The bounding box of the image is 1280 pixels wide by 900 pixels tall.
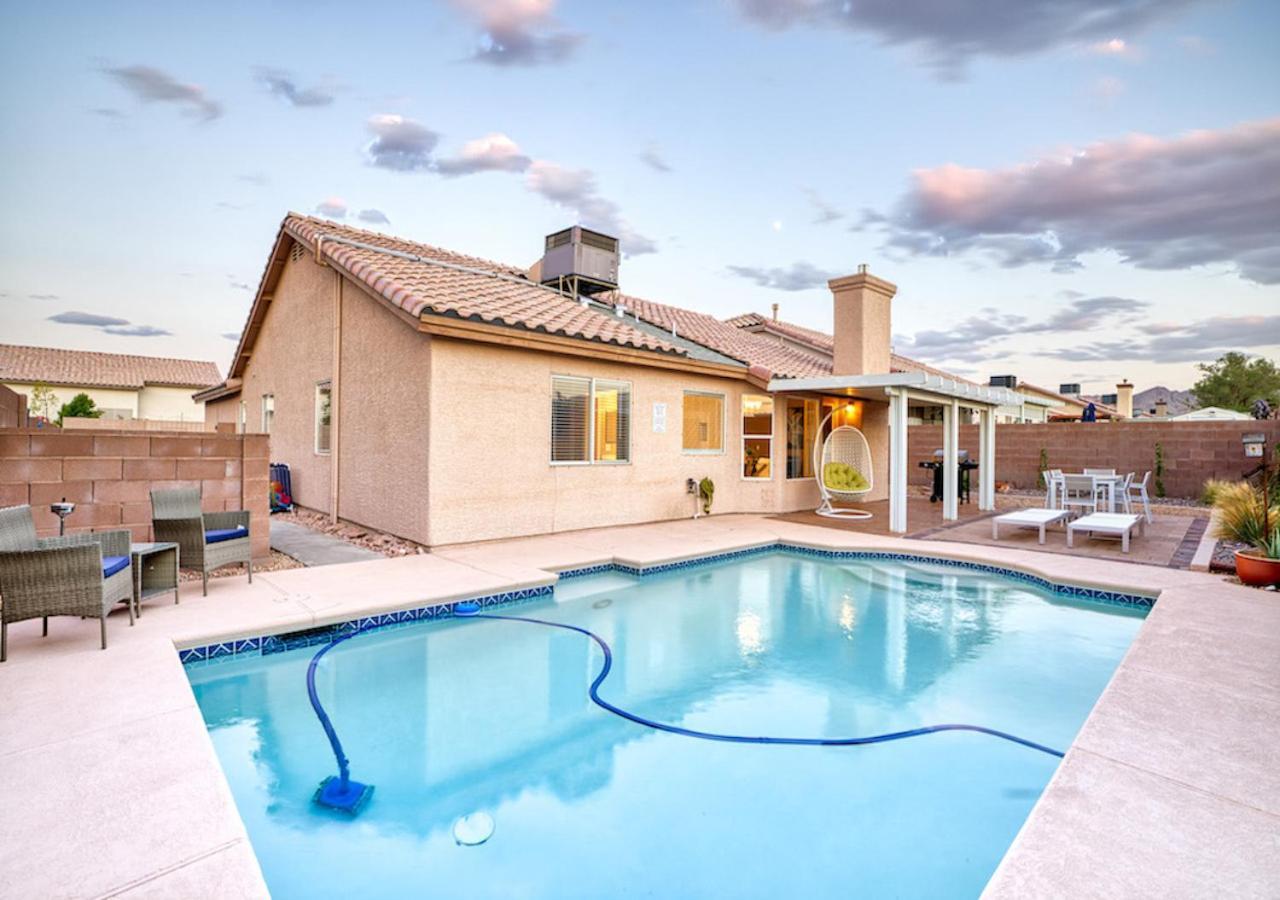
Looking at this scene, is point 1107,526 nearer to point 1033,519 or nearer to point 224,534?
point 1033,519

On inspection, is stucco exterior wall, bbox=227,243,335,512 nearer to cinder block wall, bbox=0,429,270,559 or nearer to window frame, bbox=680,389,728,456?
cinder block wall, bbox=0,429,270,559

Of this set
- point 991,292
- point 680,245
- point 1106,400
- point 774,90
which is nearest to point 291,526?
point 680,245

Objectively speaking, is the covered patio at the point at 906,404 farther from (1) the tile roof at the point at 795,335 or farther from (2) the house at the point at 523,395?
(1) the tile roof at the point at 795,335

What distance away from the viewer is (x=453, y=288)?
9.48m

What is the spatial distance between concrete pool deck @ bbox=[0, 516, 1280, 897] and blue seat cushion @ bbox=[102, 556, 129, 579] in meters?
0.50

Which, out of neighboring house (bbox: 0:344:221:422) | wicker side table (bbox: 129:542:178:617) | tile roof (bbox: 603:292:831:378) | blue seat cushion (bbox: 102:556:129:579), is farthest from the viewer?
neighboring house (bbox: 0:344:221:422)

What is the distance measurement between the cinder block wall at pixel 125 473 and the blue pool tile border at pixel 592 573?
9.21ft

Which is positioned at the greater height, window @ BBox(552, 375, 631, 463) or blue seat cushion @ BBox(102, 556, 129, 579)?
window @ BBox(552, 375, 631, 463)

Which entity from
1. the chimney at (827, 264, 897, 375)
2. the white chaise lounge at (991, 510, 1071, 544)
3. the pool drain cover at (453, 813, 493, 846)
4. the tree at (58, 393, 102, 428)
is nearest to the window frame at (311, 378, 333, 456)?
the pool drain cover at (453, 813, 493, 846)

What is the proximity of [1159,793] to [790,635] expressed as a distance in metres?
3.39

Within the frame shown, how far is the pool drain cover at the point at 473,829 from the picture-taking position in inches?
113

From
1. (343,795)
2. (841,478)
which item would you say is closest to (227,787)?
(343,795)

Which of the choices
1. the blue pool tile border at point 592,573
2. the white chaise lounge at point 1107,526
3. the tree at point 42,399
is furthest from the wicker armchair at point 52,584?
the tree at point 42,399

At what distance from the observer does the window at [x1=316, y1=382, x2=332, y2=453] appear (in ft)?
36.7
